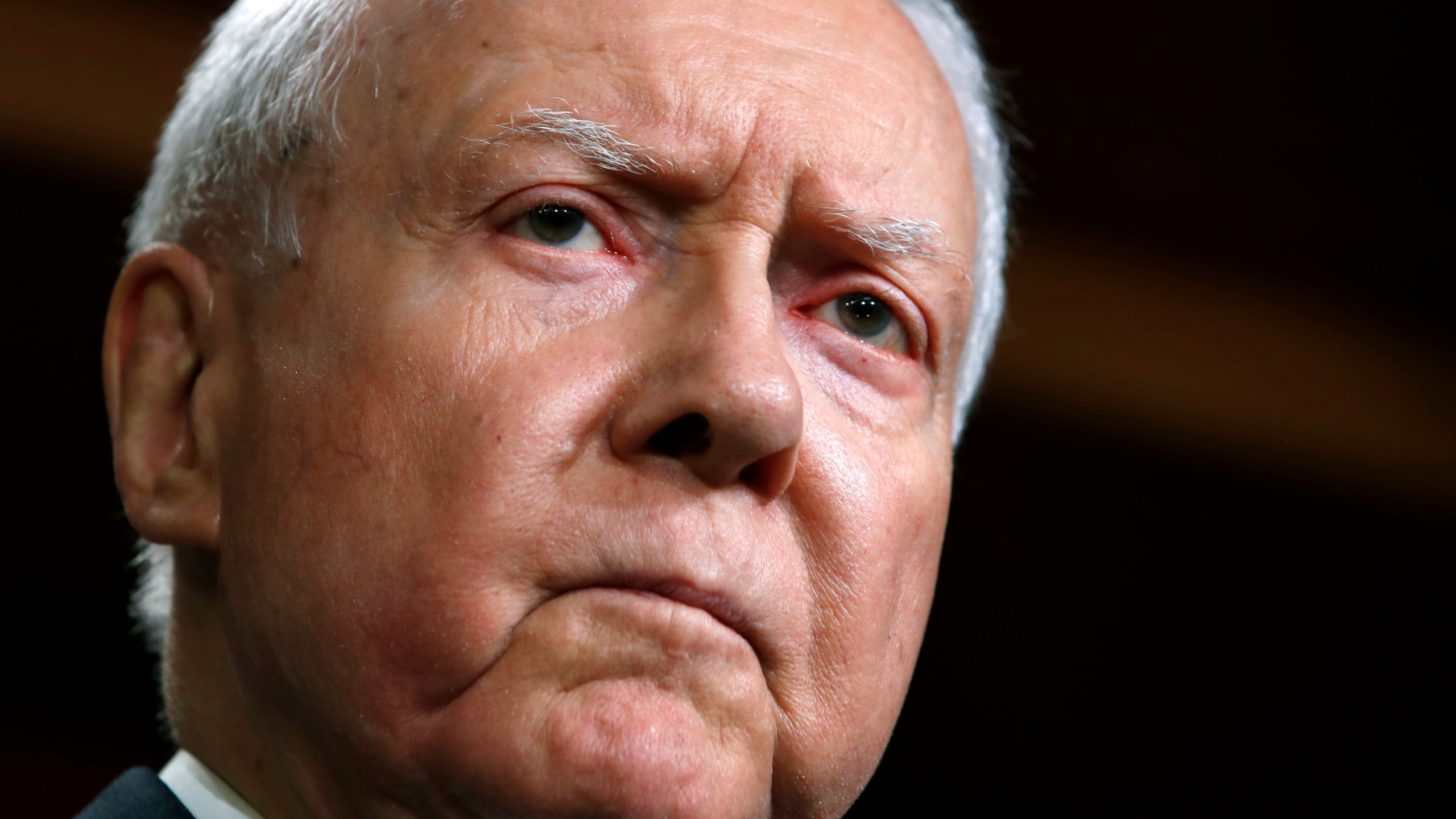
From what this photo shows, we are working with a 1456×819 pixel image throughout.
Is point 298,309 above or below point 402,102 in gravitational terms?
below

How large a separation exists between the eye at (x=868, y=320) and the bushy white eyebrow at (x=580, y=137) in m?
0.30

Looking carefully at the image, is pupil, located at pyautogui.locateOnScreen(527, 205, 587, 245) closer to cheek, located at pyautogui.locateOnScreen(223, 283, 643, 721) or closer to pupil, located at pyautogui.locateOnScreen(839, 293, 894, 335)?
cheek, located at pyautogui.locateOnScreen(223, 283, 643, 721)

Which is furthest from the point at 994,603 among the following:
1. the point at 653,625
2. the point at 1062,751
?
the point at 653,625

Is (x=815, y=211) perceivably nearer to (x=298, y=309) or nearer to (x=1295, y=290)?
(x=298, y=309)

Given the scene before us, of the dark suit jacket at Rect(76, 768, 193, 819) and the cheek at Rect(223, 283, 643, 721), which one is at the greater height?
the cheek at Rect(223, 283, 643, 721)

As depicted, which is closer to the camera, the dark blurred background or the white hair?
the white hair

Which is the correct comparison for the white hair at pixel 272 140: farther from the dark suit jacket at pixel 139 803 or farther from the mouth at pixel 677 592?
the mouth at pixel 677 592

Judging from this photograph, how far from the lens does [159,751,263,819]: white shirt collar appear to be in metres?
1.49

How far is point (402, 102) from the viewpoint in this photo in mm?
1435

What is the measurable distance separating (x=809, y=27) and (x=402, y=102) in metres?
0.49

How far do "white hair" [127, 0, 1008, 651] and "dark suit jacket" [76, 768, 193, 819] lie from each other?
24 centimetres

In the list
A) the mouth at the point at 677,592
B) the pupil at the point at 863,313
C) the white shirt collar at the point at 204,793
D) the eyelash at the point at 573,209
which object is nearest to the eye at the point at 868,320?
the pupil at the point at 863,313

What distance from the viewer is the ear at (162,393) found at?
4.83 feet

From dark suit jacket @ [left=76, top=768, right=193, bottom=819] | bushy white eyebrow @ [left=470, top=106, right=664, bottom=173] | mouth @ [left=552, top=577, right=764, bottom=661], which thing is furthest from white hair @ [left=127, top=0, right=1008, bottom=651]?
mouth @ [left=552, top=577, right=764, bottom=661]
